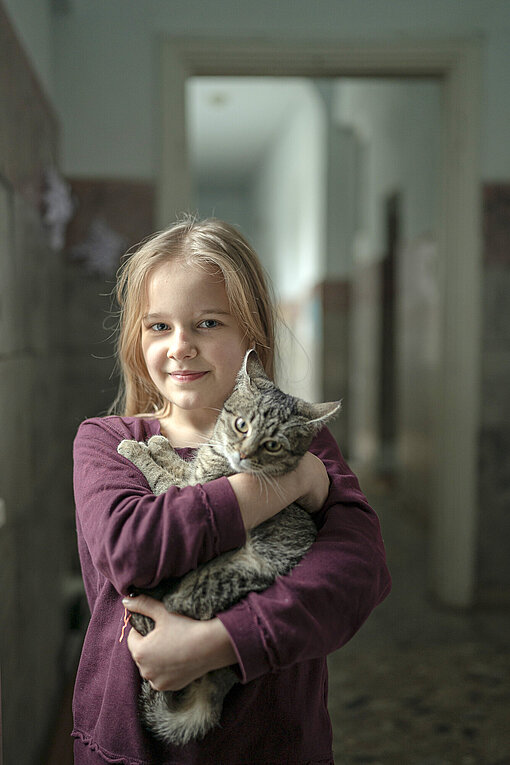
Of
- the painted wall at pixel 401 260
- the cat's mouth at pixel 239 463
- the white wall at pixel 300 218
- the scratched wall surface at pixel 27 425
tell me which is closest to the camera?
the cat's mouth at pixel 239 463

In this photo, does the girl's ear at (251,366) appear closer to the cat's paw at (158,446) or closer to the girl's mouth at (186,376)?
the girl's mouth at (186,376)

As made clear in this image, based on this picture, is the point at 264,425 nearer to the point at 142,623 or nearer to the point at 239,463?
the point at 239,463

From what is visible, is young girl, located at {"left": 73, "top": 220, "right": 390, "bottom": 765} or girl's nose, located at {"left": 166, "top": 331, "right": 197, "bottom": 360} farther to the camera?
girl's nose, located at {"left": 166, "top": 331, "right": 197, "bottom": 360}

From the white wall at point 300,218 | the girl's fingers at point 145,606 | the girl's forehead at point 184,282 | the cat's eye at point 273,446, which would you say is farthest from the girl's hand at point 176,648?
the white wall at point 300,218

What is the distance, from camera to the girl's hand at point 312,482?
3.53 ft

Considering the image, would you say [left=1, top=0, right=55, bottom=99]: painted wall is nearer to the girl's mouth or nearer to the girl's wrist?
the girl's mouth

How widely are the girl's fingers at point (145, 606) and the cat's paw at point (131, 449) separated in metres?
0.24

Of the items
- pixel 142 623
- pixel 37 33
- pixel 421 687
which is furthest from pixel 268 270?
pixel 142 623

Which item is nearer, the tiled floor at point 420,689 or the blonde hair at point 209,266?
the blonde hair at point 209,266

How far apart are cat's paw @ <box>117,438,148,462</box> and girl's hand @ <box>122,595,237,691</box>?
24 centimetres

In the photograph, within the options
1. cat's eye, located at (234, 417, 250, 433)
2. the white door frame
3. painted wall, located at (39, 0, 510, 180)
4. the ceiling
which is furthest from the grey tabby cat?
the ceiling

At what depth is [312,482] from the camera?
3.56ft

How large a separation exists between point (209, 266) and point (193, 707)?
73 centimetres

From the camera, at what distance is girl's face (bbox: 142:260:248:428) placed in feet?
3.76
